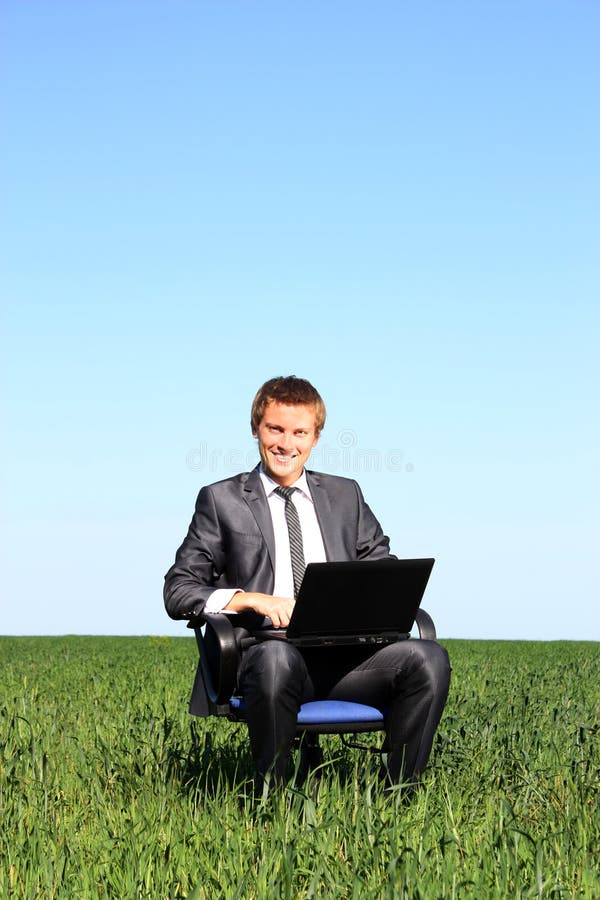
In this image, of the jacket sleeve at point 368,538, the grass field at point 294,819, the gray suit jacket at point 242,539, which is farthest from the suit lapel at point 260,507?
the grass field at point 294,819

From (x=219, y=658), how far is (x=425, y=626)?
0.96m

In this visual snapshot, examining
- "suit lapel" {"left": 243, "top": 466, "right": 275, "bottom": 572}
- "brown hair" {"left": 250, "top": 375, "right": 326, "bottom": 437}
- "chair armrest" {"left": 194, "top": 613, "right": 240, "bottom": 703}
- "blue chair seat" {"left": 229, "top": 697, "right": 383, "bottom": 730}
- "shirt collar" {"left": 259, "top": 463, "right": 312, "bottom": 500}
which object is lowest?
"blue chair seat" {"left": 229, "top": 697, "right": 383, "bottom": 730}

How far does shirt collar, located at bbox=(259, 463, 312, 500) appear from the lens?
16.4 feet

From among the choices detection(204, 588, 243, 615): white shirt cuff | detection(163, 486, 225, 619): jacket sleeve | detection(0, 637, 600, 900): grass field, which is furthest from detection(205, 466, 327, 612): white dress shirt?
detection(0, 637, 600, 900): grass field

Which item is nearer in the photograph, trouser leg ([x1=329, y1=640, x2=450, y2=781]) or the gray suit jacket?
trouser leg ([x1=329, y1=640, x2=450, y2=781])

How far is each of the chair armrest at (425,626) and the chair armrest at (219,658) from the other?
2.75 ft

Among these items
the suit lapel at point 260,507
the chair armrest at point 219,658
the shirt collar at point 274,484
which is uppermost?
the shirt collar at point 274,484

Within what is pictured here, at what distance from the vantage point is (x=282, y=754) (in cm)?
425

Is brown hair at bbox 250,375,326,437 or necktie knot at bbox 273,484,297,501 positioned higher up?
brown hair at bbox 250,375,326,437

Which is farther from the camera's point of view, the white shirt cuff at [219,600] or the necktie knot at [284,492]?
the necktie knot at [284,492]

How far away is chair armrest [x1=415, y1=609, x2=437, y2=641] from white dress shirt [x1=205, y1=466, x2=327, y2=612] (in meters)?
0.50

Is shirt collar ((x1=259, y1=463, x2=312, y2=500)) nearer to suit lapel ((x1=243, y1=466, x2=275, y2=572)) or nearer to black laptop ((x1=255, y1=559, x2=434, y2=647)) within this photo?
suit lapel ((x1=243, y1=466, x2=275, y2=572))

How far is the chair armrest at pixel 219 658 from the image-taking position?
13.9 feet

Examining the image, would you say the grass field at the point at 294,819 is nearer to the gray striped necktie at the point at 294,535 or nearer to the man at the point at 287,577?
the man at the point at 287,577
